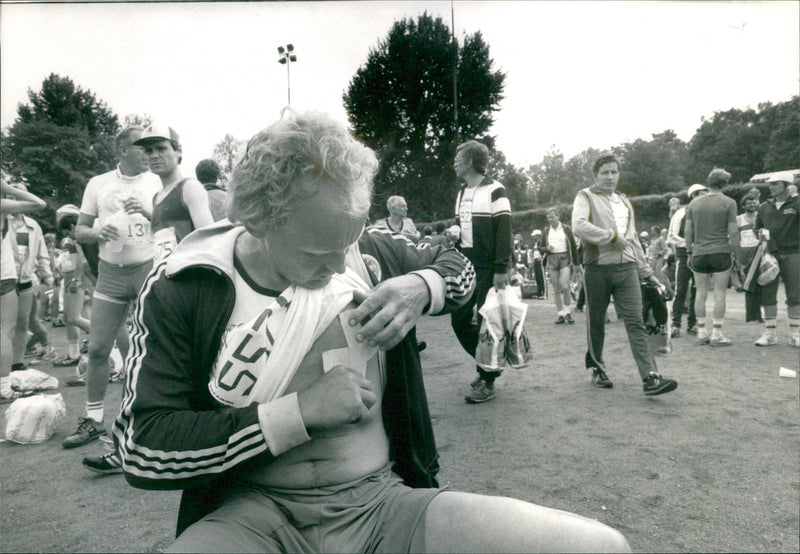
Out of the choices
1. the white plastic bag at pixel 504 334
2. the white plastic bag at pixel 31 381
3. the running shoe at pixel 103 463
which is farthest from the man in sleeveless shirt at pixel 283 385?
the white plastic bag at pixel 31 381

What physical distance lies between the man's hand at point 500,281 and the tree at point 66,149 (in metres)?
15.2

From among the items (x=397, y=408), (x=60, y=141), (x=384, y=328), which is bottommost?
(x=397, y=408)

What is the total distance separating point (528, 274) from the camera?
688 inches

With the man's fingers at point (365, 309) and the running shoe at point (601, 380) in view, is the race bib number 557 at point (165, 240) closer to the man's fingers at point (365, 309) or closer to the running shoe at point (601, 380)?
the man's fingers at point (365, 309)

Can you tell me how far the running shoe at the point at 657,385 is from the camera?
4.15 m

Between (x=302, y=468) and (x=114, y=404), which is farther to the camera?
(x=114, y=404)

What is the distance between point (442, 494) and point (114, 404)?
4.58 m

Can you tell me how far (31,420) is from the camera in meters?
3.90

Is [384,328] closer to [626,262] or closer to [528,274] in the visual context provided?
[626,262]

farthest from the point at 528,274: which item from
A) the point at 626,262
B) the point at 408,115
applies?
the point at 626,262

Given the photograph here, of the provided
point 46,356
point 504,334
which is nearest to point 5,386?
point 46,356

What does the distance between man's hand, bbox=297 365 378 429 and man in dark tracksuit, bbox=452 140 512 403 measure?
10.8 feet

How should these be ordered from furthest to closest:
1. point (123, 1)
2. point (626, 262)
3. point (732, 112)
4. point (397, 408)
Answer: point (732, 112)
point (626, 262)
point (123, 1)
point (397, 408)

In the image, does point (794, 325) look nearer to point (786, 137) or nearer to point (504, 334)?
point (786, 137)
